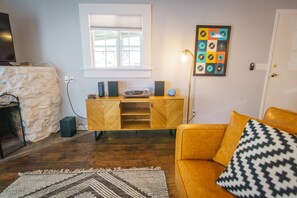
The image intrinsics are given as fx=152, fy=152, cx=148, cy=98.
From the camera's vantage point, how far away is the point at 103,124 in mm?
2324

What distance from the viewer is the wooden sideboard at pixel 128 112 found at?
89.4 inches

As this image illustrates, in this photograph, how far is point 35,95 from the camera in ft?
7.48

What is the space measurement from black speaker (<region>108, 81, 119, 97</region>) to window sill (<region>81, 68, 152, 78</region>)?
8.4 inches

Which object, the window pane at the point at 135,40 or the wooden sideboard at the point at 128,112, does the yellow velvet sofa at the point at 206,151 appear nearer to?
the wooden sideboard at the point at 128,112

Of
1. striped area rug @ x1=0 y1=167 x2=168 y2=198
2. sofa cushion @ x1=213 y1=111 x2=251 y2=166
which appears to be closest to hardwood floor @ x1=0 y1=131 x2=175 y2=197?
striped area rug @ x1=0 y1=167 x2=168 y2=198

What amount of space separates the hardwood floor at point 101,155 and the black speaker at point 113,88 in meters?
0.72

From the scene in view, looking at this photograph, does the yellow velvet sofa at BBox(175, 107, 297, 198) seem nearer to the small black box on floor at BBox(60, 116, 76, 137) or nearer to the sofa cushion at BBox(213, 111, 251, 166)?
the sofa cushion at BBox(213, 111, 251, 166)

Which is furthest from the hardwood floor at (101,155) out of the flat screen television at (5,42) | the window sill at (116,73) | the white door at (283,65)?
the white door at (283,65)

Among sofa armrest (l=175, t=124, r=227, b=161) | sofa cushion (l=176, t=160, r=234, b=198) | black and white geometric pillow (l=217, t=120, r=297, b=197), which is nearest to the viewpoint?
black and white geometric pillow (l=217, t=120, r=297, b=197)

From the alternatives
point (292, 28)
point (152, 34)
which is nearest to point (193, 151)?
point (152, 34)

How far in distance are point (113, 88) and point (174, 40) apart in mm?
1275

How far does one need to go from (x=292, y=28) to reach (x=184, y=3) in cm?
179

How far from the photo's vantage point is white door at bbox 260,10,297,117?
96.8 inches

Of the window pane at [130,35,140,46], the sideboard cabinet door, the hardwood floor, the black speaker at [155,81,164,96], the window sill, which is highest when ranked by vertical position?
the window pane at [130,35,140,46]
